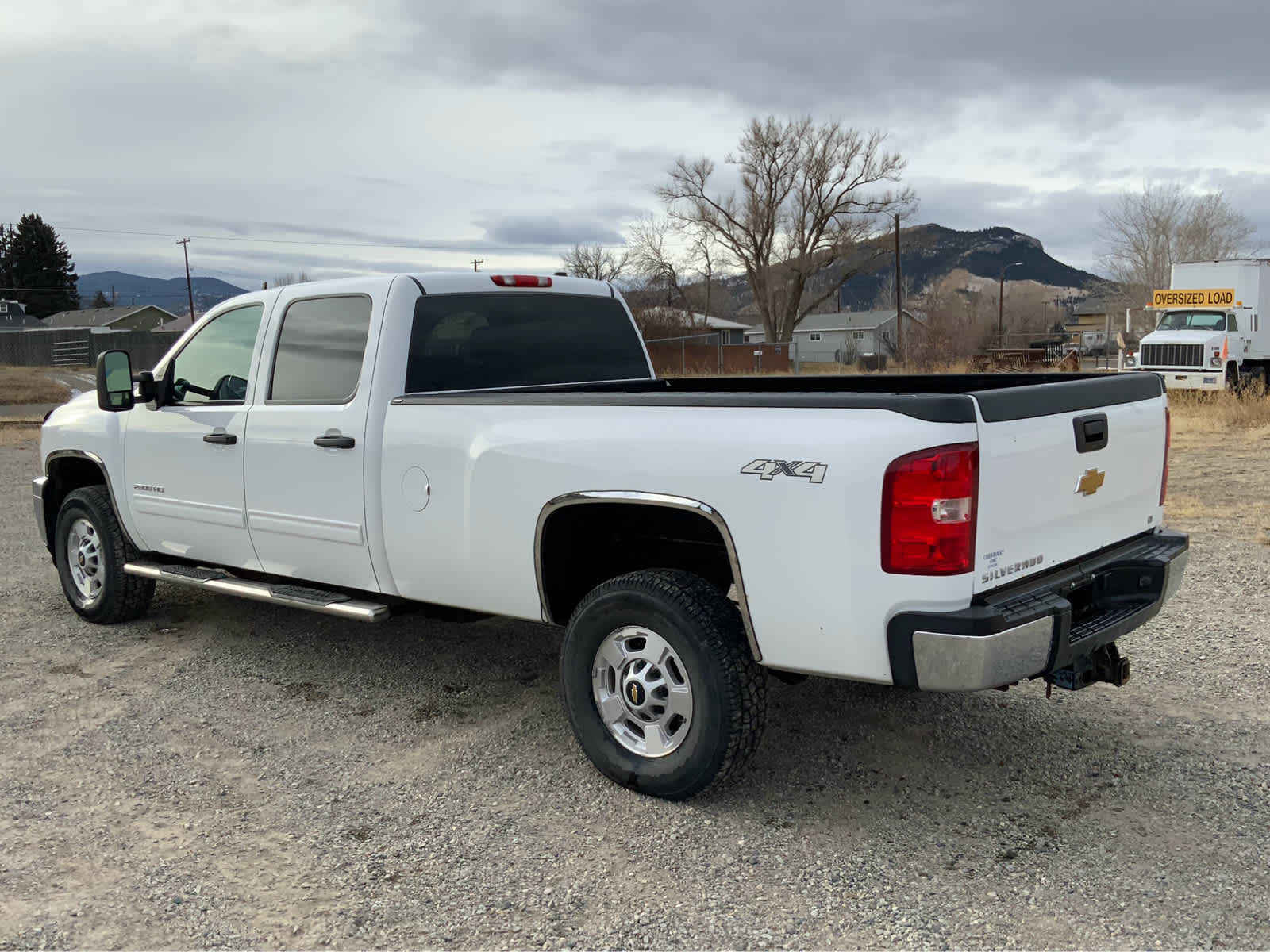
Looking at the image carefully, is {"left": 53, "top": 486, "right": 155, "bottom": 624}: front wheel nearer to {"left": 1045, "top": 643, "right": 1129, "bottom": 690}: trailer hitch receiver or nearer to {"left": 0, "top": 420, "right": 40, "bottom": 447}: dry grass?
{"left": 1045, "top": 643, "right": 1129, "bottom": 690}: trailer hitch receiver

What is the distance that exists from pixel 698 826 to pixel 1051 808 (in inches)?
50.8

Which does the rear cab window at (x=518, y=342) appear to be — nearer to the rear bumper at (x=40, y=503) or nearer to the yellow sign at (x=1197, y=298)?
the rear bumper at (x=40, y=503)

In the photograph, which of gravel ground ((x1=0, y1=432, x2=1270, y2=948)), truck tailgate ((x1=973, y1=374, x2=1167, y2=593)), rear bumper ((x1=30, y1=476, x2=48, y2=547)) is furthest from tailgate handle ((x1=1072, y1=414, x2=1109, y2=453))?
rear bumper ((x1=30, y1=476, x2=48, y2=547))

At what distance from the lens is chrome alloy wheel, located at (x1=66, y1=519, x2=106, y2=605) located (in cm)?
645

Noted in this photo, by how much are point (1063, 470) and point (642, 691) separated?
1664 millimetres

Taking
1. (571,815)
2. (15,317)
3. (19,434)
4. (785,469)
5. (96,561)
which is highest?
(15,317)

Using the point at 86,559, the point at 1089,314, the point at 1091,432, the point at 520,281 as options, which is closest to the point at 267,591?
the point at 520,281

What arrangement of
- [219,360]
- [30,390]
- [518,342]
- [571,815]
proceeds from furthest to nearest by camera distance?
[30,390] < [219,360] < [518,342] < [571,815]

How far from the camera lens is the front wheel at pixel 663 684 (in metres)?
3.68

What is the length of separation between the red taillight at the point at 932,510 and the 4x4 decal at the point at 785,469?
0.70 feet

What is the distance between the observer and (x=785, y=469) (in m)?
3.40

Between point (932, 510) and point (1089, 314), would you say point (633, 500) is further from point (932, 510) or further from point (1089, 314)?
point (1089, 314)

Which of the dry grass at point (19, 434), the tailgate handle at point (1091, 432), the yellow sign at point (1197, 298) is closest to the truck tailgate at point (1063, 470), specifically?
the tailgate handle at point (1091, 432)

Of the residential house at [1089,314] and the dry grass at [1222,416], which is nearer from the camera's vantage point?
the dry grass at [1222,416]
